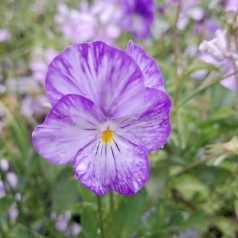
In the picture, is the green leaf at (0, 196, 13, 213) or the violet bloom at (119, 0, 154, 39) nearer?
the green leaf at (0, 196, 13, 213)

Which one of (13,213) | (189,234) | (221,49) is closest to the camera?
(221,49)

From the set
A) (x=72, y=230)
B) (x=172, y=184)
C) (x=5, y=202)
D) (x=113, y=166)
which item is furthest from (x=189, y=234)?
(x=113, y=166)

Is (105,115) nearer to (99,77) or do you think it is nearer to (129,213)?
(99,77)

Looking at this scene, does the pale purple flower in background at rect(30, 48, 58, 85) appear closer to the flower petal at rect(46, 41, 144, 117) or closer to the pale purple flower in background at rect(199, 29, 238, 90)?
the pale purple flower in background at rect(199, 29, 238, 90)

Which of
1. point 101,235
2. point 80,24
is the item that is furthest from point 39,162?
point 80,24

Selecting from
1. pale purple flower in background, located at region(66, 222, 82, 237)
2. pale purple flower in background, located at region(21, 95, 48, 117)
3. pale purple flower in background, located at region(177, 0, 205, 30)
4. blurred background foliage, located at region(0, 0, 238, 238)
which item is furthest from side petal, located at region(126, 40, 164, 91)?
pale purple flower in background, located at region(21, 95, 48, 117)

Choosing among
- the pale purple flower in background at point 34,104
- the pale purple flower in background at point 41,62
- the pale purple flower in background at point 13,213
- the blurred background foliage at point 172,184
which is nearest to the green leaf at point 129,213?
the blurred background foliage at point 172,184
